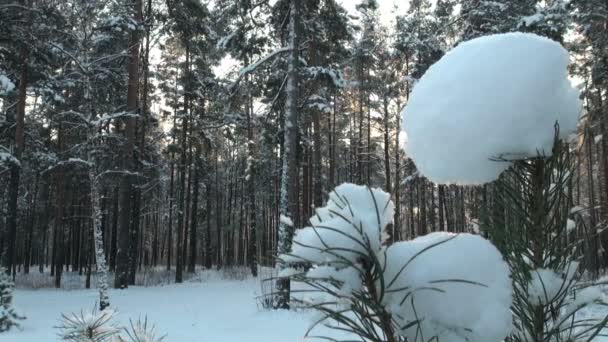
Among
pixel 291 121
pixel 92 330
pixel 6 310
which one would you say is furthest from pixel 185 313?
pixel 92 330

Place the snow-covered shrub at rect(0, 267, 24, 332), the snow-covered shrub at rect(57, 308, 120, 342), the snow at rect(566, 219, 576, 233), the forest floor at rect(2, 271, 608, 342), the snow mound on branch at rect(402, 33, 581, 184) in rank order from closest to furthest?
1. the snow mound on branch at rect(402, 33, 581, 184)
2. the snow at rect(566, 219, 576, 233)
3. the snow-covered shrub at rect(57, 308, 120, 342)
4. the forest floor at rect(2, 271, 608, 342)
5. the snow-covered shrub at rect(0, 267, 24, 332)

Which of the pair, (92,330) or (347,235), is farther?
(92,330)

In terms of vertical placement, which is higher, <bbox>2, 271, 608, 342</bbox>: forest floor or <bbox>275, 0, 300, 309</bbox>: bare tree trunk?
<bbox>275, 0, 300, 309</bbox>: bare tree trunk

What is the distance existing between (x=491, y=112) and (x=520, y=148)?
0.07 metres

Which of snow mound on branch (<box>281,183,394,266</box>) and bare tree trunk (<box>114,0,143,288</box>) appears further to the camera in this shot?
bare tree trunk (<box>114,0,143,288</box>)

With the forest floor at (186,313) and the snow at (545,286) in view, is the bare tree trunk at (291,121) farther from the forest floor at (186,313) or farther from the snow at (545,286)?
the snow at (545,286)

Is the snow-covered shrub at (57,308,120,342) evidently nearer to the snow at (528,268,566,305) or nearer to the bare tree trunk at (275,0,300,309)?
the snow at (528,268,566,305)

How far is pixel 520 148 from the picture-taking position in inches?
25.9

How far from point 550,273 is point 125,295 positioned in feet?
46.7

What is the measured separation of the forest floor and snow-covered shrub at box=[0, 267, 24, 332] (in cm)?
24

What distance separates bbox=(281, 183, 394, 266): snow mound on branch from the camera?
1.77 feet

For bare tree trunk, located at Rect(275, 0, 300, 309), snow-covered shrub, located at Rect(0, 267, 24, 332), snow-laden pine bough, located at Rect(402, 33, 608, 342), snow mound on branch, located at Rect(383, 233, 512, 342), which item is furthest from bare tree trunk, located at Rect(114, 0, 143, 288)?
snow mound on branch, located at Rect(383, 233, 512, 342)

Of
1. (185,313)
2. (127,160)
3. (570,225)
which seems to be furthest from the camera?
(127,160)

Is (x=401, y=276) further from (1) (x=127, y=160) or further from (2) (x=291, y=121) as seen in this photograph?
(1) (x=127, y=160)
